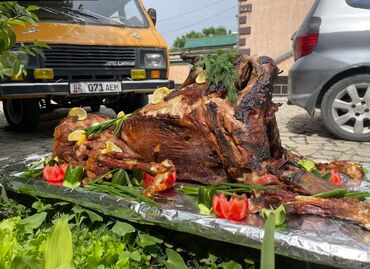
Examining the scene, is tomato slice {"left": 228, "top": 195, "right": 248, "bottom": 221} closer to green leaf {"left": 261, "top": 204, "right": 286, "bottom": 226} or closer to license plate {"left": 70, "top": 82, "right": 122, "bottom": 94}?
green leaf {"left": 261, "top": 204, "right": 286, "bottom": 226}

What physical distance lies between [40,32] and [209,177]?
3899 millimetres

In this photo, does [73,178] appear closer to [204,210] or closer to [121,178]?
[121,178]

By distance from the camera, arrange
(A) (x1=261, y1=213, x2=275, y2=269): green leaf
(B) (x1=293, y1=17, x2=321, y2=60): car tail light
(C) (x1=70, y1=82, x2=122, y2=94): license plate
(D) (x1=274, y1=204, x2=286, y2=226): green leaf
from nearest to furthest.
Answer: (A) (x1=261, y1=213, x2=275, y2=269): green leaf, (D) (x1=274, y1=204, x2=286, y2=226): green leaf, (B) (x1=293, y1=17, x2=321, y2=60): car tail light, (C) (x1=70, y1=82, x2=122, y2=94): license plate

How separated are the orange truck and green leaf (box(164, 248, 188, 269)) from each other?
3.89 metres

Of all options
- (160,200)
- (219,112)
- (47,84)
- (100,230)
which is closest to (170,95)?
(219,112)

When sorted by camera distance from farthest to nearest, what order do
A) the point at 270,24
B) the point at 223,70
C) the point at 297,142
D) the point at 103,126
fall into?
the point at 270,24 → the point at 297,142 → the point at 103,126 → the point at 223,70

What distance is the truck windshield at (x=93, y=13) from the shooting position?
5684 millimetres

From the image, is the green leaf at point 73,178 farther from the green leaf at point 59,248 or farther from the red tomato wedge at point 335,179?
the red tomato wedge at point 335,179

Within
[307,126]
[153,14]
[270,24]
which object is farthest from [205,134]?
[270,24]

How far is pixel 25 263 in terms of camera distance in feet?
4.23

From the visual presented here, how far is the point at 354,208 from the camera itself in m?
1.98

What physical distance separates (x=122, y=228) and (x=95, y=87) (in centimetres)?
392

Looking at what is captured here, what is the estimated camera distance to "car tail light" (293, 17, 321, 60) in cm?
520

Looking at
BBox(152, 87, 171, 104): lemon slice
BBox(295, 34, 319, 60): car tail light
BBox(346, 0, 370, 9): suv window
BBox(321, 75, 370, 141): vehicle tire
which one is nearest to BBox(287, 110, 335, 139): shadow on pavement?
BBox(321, 75, 370, 141): vehicle tire
